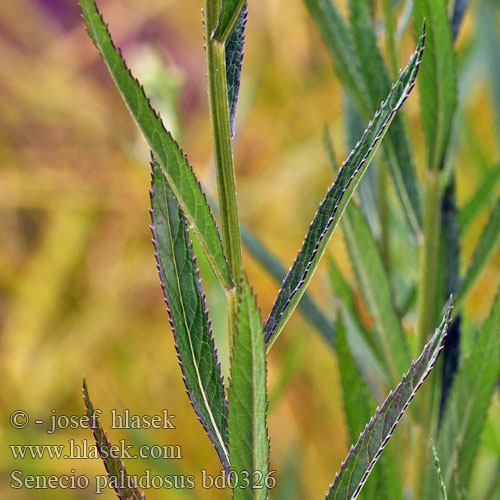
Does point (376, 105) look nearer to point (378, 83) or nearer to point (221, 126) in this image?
point (378, 83)

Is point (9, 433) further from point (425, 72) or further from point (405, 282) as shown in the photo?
point (425, 72)

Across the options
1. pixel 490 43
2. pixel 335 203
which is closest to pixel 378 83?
pixel 335 203

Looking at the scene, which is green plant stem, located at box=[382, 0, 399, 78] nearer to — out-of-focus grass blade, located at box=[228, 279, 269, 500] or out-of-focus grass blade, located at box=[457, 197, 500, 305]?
out-of-focus grass blade, located at box=[457, 197, 500, 305]

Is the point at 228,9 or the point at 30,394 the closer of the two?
the point at 228,9

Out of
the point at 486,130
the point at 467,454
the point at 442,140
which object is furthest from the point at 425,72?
the point at 486,130

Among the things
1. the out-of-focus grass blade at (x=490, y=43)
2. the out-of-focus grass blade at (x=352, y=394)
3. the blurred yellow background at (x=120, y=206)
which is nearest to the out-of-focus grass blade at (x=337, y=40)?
the out-of-focus grass blade at (x=352, y=394)
